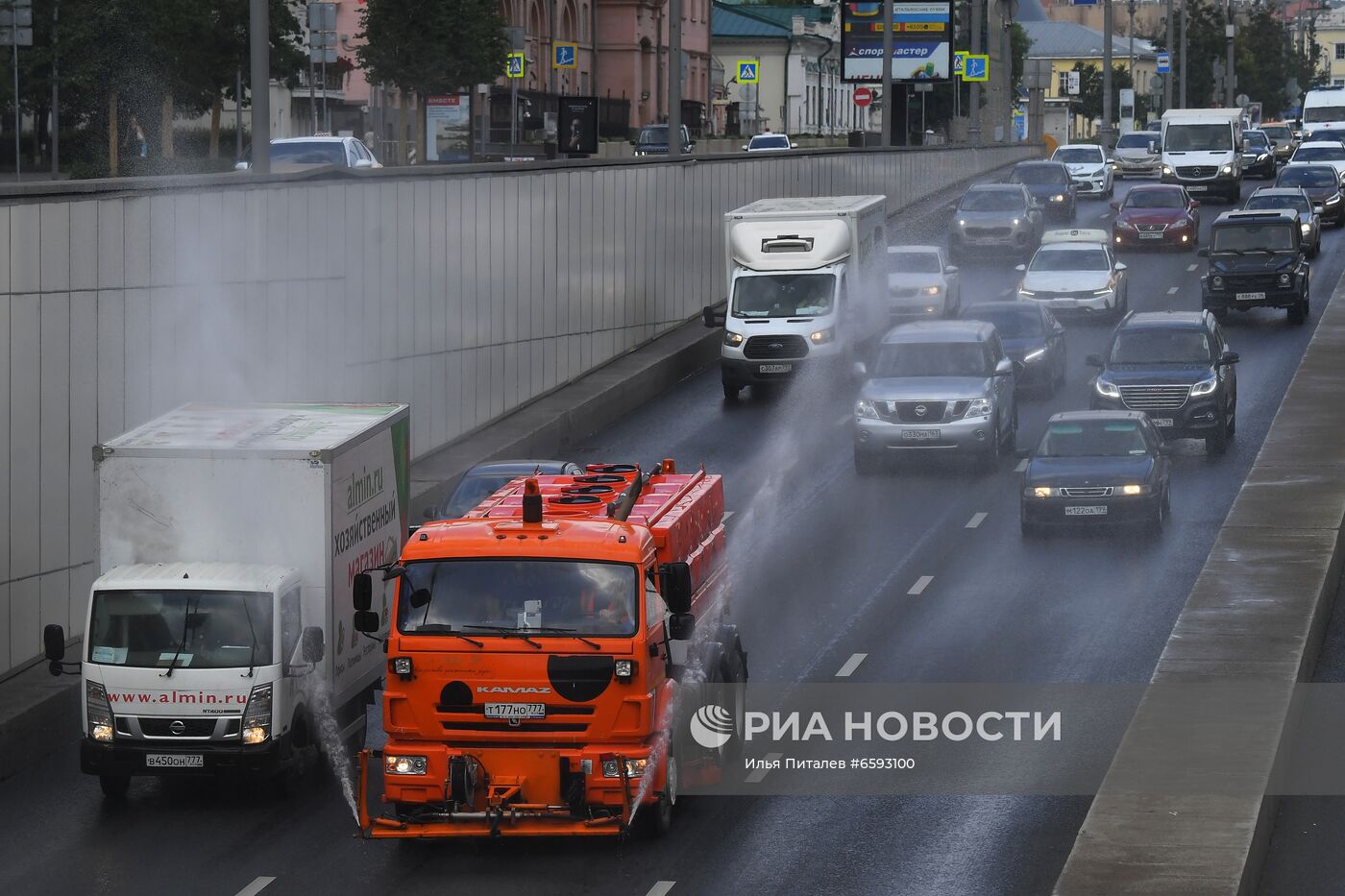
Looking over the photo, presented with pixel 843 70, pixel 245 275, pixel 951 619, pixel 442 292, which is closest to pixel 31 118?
pixel 843 70

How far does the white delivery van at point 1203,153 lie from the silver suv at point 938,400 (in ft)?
126

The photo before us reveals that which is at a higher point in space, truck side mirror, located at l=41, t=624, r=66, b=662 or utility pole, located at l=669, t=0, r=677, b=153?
utility pole, located at l=669, t=0, r=677, b=153

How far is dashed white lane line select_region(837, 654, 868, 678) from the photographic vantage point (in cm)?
2105

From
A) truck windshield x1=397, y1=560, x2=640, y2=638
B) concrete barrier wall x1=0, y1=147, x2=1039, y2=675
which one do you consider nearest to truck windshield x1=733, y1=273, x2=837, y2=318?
concrete barrier wall x1=0, y1=147, x2=1039, y2=675

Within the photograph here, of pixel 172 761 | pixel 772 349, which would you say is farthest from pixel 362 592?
pixel 772 349

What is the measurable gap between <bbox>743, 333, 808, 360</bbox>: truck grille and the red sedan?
20359 mm

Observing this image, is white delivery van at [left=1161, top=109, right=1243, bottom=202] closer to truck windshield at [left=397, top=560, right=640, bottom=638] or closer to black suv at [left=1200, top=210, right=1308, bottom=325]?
black suv at [left=1200, top=210, right=1308, bottom=325]

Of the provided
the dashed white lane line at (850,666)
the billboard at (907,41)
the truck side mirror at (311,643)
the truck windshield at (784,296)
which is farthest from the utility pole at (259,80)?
the billboard at (907,41)

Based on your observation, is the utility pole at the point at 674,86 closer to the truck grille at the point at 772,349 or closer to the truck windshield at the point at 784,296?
the truck windshield at the point at 784,296

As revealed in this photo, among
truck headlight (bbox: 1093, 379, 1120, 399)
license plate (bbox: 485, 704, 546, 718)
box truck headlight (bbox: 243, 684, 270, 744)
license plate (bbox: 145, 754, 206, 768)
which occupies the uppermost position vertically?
truck headlight (bbox: 1093, 379, 1120, 399)

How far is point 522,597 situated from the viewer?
49.3 ft

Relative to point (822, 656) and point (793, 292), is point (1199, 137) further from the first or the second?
point (822, 656)

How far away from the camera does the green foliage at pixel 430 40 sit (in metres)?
67.2

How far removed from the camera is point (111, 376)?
23.5 meters
